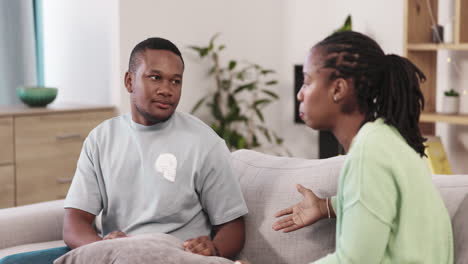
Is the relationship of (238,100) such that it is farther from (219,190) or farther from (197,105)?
(219,190)

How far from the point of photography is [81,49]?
3.92m

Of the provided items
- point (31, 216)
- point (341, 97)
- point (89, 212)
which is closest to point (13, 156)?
point (31, 216)

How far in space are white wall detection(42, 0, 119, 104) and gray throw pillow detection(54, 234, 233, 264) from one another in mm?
2390

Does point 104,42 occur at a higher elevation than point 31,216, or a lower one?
higher

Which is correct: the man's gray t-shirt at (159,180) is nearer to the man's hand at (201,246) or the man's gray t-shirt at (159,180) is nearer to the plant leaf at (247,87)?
the man's hand at (201,246)

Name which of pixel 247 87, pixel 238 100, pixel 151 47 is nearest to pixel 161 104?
pixel 151 47

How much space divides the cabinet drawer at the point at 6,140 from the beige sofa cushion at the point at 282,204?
1808 mm

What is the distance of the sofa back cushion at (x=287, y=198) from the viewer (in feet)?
5.07

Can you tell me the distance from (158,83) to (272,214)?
16.8 inches

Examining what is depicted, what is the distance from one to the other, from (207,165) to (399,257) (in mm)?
632

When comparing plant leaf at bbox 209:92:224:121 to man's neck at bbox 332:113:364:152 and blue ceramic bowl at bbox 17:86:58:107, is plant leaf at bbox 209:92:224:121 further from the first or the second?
man's neck at bbox 332:113:364:152

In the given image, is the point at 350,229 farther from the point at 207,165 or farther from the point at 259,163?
the point at 259,163

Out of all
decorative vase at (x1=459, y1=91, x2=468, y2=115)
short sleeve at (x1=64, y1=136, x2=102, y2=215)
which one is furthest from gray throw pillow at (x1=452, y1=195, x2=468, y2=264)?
decorative vase at (x1=459, y1=91, x2=468, y2=115)

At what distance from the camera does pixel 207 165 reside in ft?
5.38
